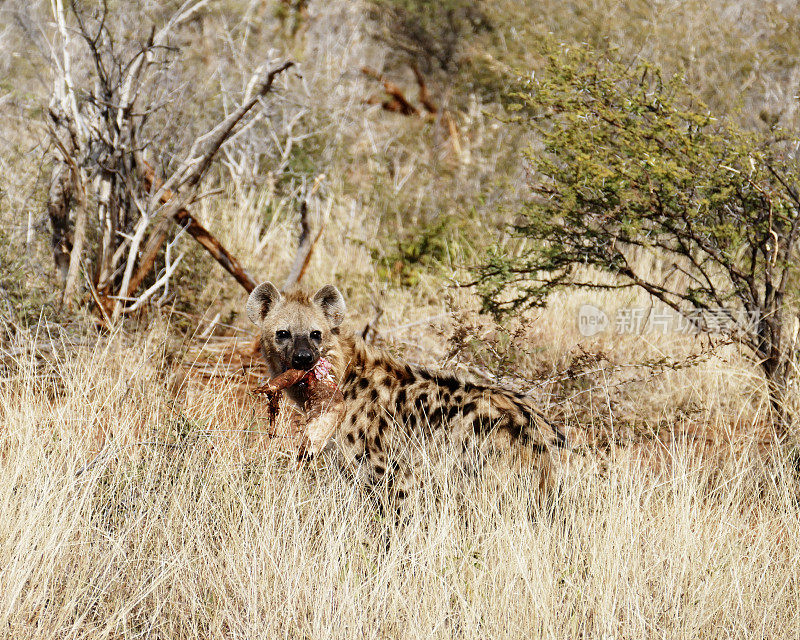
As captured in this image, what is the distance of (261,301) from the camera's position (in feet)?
17.1

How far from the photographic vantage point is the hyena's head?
496cm

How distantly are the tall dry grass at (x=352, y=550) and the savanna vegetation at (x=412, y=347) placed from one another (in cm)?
2

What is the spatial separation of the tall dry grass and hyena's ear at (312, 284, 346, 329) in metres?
0.90

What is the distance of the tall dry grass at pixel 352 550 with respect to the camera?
3.30m

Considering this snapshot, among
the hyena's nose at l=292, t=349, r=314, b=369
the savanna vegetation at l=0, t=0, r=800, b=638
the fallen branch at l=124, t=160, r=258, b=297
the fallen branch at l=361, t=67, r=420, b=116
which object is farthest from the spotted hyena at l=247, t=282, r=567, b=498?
the fallen branch at l=361, t=67, r=420, b=116

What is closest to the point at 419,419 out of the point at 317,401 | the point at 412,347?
the point at 317,401

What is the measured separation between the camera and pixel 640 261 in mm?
8625

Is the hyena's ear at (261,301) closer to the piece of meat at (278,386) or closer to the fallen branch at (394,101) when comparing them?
the piece of meat at (278,386)

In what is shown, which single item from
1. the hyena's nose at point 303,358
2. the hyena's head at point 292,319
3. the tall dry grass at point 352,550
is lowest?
the tall dry grass at point 352,550

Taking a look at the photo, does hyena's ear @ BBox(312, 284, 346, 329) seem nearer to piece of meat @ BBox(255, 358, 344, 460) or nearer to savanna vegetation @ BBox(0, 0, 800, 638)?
piece of meat @ BBox(255, 358, 344, 460)

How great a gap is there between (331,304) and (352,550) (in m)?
1.73

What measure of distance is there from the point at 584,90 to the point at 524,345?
2.00 meters

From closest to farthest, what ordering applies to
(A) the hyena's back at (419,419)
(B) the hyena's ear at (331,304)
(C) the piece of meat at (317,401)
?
(A) the hyena's back at (419,419), (C) the piece of meat at (317,401), (B) the hyena's ear at (331,304)

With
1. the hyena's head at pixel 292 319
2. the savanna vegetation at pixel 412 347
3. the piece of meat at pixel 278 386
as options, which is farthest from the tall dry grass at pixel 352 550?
the hyena's head at pixel 292 319
